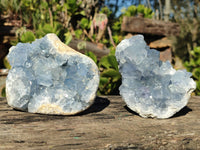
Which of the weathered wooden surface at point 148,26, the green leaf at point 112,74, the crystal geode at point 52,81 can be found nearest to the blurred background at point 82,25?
the weathered wooden surface at point 148,26

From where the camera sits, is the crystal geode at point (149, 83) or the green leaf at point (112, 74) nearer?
the crystal geode at point (149, 83)

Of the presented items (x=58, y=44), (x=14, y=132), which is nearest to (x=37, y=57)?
(x=58, y=44)

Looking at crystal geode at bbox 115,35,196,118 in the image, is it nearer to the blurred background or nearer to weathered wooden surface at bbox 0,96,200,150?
weathered wooden surface at bbox 0,96,200,150

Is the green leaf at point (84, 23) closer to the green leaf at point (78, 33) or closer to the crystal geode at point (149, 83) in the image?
the green leaf at point (78, 33)

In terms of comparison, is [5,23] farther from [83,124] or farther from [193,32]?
[193,32]

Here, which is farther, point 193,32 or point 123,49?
point 193,32

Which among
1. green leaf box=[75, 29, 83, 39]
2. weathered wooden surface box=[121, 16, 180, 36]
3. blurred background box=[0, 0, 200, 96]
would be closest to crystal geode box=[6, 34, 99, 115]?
blurred background box=[0, 0, 200, 96]
